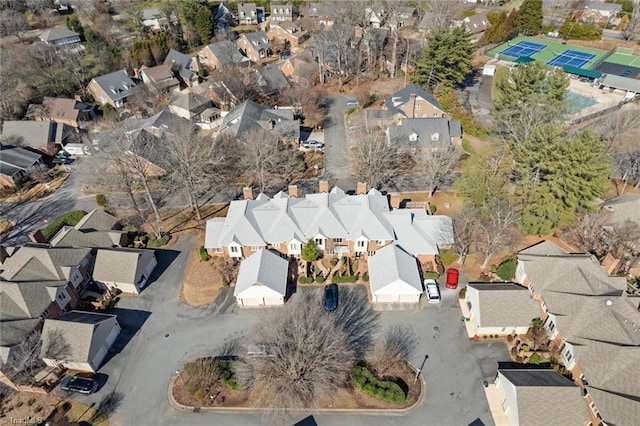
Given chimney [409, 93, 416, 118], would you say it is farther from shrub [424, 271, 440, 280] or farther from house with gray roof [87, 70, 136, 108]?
house with gray roof [87, 70, 136, 108]

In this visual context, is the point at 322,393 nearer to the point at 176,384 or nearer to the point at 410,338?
the point at 410,338

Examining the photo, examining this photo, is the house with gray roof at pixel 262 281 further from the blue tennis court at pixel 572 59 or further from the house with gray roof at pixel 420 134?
the blue tennis court at pixel 572 59

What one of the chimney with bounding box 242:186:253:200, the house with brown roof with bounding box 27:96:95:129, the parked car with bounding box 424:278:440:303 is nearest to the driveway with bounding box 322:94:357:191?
the chimney with bounding box 242:186:253:200

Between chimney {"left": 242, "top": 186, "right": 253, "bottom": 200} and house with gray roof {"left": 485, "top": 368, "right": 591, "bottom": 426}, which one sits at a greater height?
chimney {"left": 242, "top": 186, "right": 253, "bottom": 200}

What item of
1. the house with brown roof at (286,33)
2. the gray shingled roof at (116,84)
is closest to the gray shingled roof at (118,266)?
the gray shingled roof at (116,84)

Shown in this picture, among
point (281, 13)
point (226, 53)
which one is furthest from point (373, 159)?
point (281, 13)
